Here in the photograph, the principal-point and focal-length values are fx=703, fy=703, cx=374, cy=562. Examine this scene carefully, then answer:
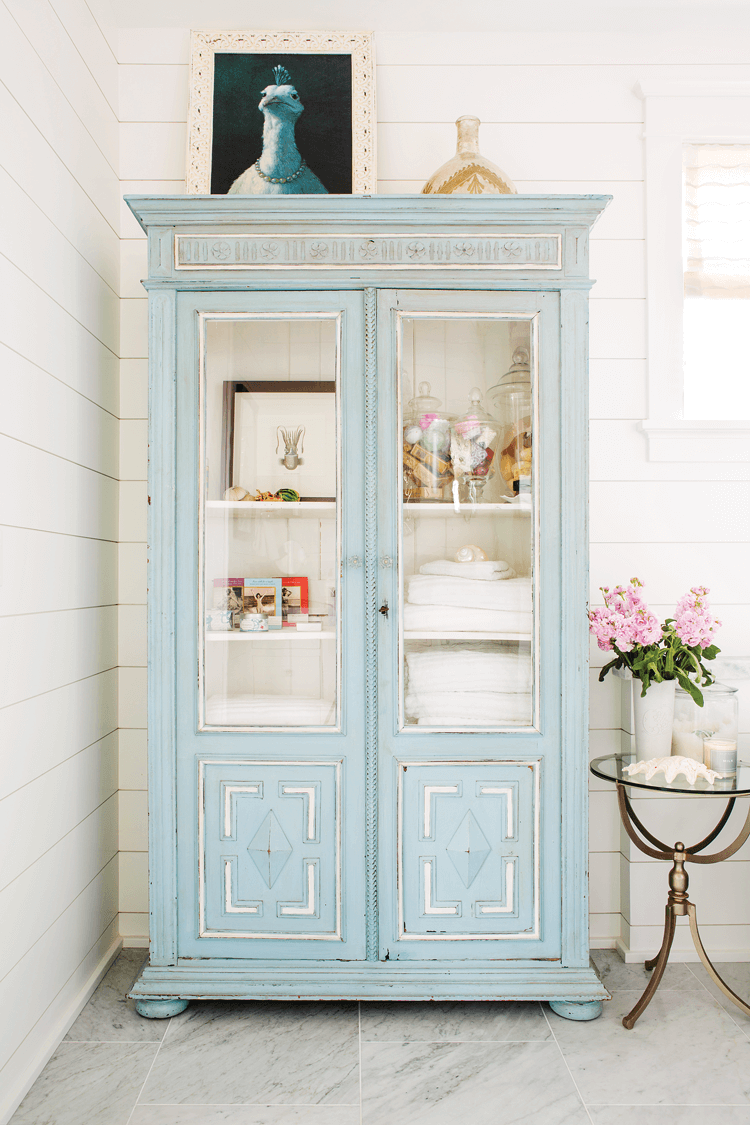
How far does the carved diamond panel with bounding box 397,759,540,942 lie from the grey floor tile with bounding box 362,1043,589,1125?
9.5 inches

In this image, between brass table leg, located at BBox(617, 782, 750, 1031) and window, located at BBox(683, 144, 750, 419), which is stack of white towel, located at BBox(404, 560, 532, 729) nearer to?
brass table leg, located at BBox(617, 782, 750, 1031)

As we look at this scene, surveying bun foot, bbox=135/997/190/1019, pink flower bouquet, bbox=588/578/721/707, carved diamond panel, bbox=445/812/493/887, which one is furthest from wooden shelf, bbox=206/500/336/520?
bun foot, bbox=135/997/190/1019

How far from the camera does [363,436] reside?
68.9 inches

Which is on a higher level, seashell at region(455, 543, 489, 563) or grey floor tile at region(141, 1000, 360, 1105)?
seashell at region(455, 543, 489, 563)

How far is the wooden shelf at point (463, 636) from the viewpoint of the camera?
1774 millimetres

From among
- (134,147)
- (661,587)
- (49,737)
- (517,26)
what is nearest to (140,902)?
(49,737)

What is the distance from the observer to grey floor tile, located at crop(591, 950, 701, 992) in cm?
194

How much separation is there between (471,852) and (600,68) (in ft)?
7.62

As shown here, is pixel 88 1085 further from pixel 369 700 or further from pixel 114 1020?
pixel 369 700

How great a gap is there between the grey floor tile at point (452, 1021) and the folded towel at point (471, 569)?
3.62 ft

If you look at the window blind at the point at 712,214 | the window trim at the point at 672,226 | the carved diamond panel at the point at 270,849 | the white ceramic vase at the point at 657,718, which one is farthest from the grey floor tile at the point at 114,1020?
the window blind at the point at 712,214

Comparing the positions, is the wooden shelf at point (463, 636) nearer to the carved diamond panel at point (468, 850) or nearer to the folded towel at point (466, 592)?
the folded towel at point (466, 592)

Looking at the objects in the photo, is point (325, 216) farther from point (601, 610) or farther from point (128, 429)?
point (601, 610)

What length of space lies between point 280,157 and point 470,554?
4.38 ft
